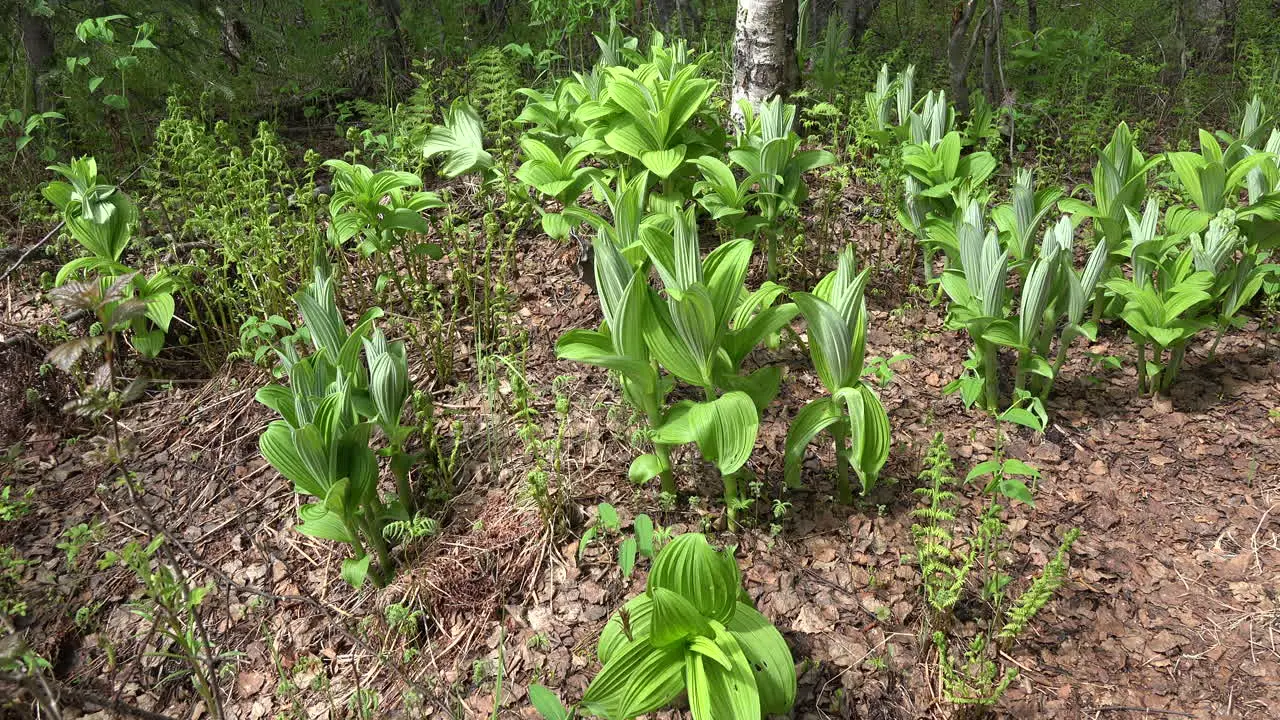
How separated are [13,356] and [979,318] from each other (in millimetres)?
3789

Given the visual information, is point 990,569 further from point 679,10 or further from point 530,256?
point 679,10

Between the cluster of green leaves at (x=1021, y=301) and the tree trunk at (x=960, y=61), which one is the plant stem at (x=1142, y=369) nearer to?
the cluster of green leaves at (x=1021, y=301)

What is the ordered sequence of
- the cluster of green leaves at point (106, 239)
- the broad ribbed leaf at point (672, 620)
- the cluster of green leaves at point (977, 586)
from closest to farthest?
the broad ribbed leaf at point (672, 620), the cluster of green leaves at point (977, 586), the cluster of green leaves at point (106, 239)

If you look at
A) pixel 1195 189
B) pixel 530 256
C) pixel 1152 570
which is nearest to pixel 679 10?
pixel 530 256

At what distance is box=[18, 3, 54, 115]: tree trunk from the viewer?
4.07 m

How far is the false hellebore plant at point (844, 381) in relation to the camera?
2246mm

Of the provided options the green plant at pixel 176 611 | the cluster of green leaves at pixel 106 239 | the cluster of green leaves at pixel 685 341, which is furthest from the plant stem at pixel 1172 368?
the cluster of green leaves at pixel 106 239

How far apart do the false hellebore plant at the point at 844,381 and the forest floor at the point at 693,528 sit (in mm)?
188

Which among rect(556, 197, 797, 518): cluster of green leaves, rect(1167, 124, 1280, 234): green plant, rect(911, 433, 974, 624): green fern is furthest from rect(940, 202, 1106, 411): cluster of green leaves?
rect(556, 197, 797, 518): cluster of green leaves

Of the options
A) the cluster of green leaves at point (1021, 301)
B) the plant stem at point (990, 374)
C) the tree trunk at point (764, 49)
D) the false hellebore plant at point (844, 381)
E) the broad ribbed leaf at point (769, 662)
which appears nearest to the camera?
the broad ribbed leaf at point (769, 662)

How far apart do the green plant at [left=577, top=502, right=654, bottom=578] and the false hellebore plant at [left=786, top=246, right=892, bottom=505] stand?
551 millimetres

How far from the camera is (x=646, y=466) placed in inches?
94.0

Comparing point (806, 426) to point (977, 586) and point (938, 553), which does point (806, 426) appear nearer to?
point (938, 553)

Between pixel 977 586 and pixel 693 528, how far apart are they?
84 cm
